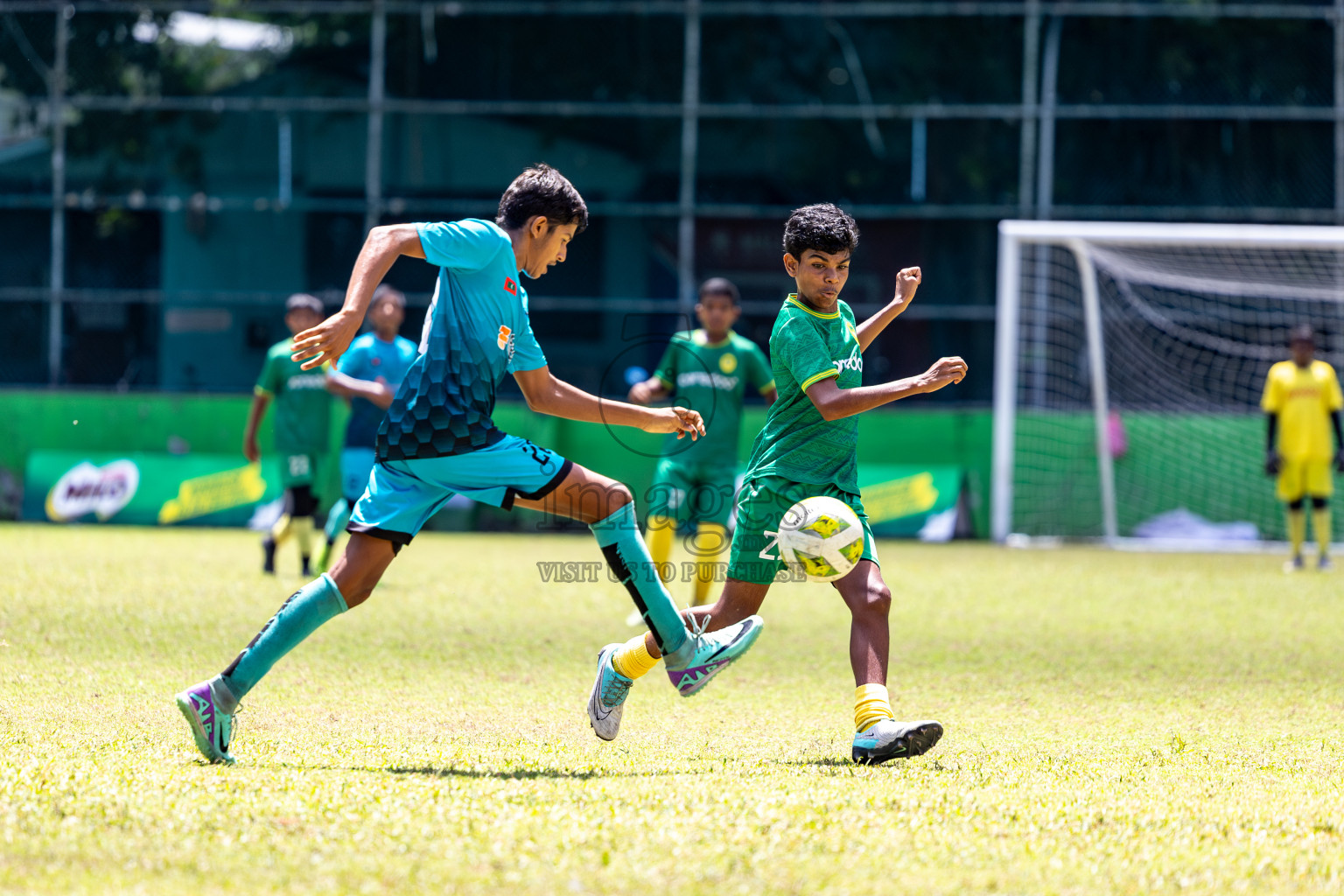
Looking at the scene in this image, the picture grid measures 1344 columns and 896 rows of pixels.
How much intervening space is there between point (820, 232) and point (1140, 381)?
505 inches

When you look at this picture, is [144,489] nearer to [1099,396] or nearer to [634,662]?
[1099,396]

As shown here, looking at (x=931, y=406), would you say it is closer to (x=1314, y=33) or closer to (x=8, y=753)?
(x=1314, y=33)

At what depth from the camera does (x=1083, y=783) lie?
444 centimetres

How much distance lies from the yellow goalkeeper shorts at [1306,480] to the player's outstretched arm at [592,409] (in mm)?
10259

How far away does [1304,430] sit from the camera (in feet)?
43.4

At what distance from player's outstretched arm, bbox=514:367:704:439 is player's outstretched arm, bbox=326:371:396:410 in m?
4.80

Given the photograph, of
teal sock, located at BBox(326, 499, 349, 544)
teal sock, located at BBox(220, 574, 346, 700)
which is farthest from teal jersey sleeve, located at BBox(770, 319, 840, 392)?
teal sock, located at BBox(326, 499, 349, 544)

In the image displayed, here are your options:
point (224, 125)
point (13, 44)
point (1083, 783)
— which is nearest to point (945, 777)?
point (1083, 783)

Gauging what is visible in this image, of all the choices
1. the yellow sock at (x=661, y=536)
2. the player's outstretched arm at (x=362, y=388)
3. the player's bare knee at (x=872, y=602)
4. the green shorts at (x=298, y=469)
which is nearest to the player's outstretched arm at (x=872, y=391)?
the player's bare knee at (x=872, y=602)

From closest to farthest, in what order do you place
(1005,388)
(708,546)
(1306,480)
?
(708,546) < (1306,480) < (1005,388)

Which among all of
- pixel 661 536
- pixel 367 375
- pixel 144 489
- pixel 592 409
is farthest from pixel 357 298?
pixel 144 489

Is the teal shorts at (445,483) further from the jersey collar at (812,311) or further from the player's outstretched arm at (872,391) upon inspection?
the jersey collar at (812,311)

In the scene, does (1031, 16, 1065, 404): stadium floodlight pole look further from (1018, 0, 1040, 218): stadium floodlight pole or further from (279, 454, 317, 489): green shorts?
(279, 454, 317, 489): green shorts

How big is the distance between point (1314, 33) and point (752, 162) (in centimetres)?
754
